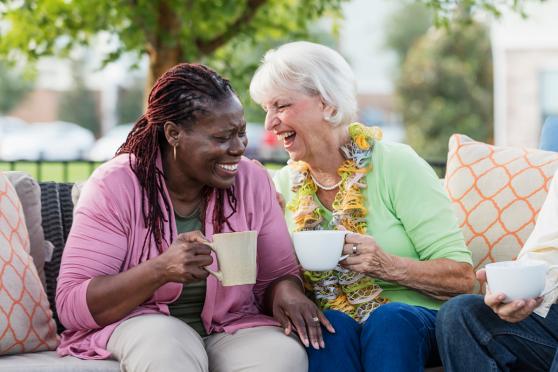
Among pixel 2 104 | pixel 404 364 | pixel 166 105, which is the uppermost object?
pixel 166 105

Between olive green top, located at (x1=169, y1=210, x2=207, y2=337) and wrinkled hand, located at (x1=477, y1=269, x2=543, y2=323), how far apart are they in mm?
975

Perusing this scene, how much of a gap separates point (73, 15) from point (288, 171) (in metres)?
3.79

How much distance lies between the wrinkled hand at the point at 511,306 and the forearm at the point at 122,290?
0.96 meters

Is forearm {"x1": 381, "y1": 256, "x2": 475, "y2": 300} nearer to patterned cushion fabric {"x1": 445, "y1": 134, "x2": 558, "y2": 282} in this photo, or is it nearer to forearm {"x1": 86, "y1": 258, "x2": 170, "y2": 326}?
patterned cushion fabric {"x1": 445, "y1": 134, "x2": 558, "y2": 282}

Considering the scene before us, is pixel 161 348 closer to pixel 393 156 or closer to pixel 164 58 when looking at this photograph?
pixel 393 156

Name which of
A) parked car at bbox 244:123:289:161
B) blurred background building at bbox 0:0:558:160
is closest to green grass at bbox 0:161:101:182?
blurred background building at bbox 0:0:558:160

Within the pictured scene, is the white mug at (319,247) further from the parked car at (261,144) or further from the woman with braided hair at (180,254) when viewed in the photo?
the parked car at (261,144)

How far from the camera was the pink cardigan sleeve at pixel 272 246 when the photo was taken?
125 inches

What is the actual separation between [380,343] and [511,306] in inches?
20.9

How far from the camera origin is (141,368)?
272 cm

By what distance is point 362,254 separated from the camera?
3.02 meters

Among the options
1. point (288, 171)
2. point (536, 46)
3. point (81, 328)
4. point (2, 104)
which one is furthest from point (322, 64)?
point (2, 104)

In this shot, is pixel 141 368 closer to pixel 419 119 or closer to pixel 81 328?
pixel 81 328

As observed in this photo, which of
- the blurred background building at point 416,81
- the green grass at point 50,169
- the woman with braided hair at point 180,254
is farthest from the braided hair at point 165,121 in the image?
the blurred background building at point 416,81
